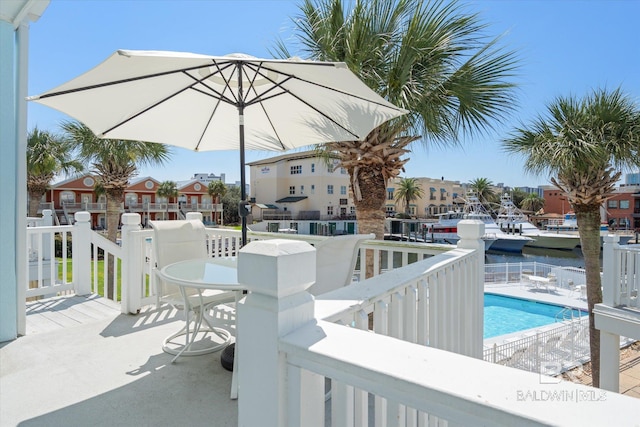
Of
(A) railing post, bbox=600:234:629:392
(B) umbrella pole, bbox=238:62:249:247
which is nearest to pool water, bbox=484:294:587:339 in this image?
(A) railing post, bbox=600:234:629:392

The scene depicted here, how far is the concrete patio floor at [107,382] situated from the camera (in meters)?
2.21

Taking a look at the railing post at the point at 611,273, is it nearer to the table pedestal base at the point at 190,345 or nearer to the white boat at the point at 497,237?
the table pedestal base at the point at 190,345

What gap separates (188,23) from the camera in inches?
242

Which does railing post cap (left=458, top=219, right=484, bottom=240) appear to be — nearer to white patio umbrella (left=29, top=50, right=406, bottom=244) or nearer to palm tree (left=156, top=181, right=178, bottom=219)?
white patio umbrella (left=29, top=50, right=406, bottom=244)

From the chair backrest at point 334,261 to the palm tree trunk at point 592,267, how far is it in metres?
7.96

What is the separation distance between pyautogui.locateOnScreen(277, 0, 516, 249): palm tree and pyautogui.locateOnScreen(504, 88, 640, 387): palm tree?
15.3 ft

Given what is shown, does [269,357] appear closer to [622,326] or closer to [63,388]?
[63,388]

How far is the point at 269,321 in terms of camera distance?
3.08 feet

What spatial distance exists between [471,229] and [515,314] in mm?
13563

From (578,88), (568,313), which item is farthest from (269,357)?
(568,313)

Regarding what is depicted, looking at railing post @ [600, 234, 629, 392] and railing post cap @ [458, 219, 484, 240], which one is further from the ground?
railing post cap @ [458, 219, 484, 240]

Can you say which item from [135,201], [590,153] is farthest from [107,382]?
[135,201]

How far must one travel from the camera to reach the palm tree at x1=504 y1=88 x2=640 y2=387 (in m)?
7.69

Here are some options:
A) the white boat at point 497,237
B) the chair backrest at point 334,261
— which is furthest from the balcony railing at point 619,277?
the white boat at point 497,237
